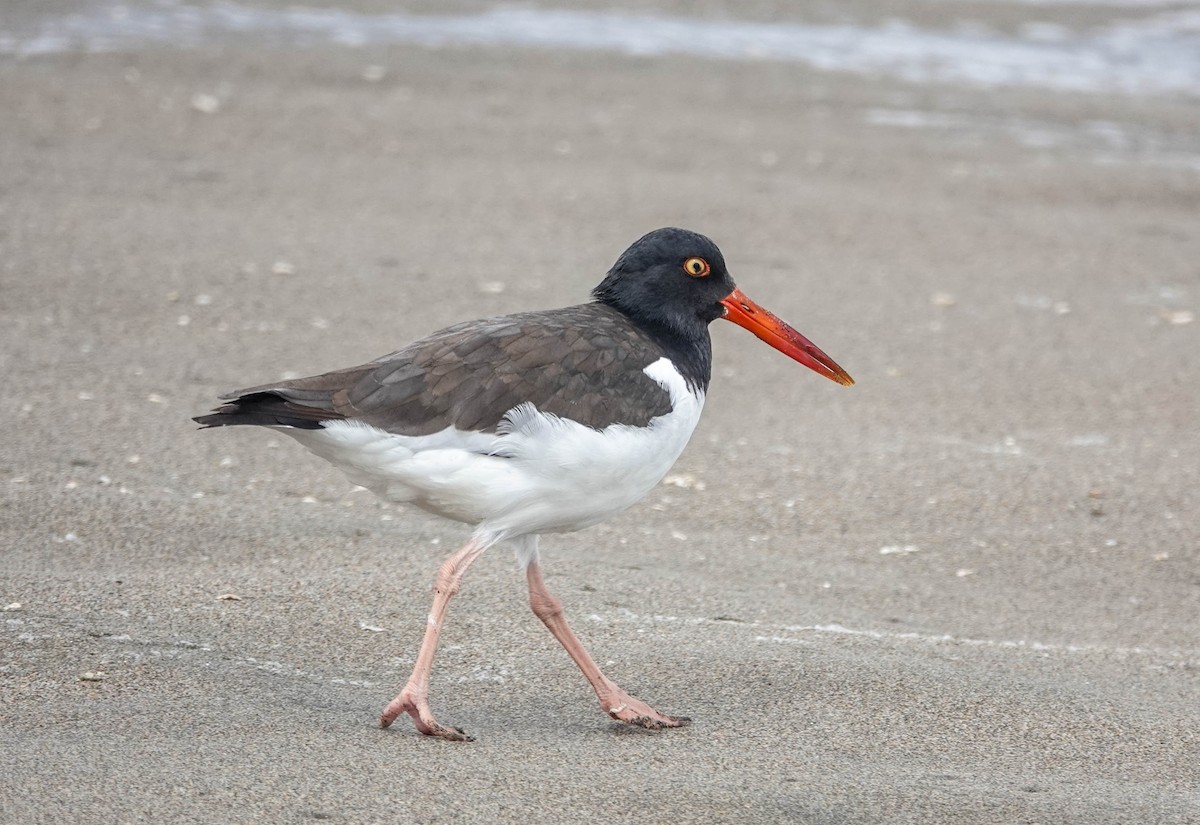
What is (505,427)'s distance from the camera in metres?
4.10

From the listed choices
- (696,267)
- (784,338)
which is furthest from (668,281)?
(784,338)

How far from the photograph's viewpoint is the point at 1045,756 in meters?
4.22

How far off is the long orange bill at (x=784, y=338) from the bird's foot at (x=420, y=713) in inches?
65.4

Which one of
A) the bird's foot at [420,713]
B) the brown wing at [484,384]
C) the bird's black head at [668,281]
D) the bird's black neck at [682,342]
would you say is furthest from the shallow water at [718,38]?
the bird's foot at [420,713]

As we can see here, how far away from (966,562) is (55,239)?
568cm

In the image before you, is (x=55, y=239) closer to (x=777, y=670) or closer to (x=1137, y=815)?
(x=777, y=670)

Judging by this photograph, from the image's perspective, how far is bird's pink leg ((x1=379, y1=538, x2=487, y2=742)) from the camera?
4.02 metres

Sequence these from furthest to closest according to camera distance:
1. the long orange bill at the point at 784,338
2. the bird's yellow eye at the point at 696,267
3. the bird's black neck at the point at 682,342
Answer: the long orange bill at the point at 784,338, the bird's yellow eye at the point at 696,267, the bird's black neck at the point at 682,342

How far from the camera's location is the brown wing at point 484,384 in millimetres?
4035

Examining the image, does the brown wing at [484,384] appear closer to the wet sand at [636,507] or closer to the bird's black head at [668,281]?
the bird's black head at [668,281]

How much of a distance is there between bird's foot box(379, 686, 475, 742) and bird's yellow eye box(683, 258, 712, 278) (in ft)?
5.25

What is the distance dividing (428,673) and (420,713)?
12 centimetres

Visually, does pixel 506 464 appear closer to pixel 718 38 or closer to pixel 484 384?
pixel 484 384

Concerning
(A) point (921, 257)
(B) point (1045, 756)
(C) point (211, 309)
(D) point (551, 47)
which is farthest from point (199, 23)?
(B) point (1045, 756)
